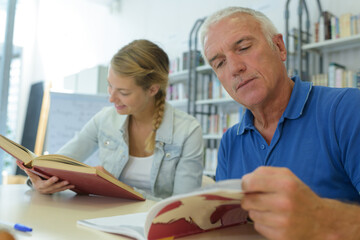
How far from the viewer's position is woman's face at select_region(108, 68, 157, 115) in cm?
160

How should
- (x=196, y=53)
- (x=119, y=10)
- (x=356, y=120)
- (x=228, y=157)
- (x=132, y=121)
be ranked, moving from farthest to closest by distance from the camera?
(x=119, y=10), (x=196, y=53), (x=132, y=121), (x=228, y=157), (x=356, y=120)

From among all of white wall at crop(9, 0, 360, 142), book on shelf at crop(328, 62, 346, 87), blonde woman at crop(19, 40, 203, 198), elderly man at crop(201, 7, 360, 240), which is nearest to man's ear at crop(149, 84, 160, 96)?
blonde woman at crop(19, 40, 203, 198)

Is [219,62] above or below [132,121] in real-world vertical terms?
above

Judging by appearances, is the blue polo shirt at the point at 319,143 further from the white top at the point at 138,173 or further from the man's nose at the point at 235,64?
the white top at the point at 138,173

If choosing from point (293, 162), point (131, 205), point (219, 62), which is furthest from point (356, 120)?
point (131, 205)

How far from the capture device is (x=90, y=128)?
1691mm

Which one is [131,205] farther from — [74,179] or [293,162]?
[293,162]

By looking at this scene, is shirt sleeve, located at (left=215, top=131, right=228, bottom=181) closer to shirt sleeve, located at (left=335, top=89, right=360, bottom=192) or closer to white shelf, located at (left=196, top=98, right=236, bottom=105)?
shirt sleeve, located at (left=335, top=89, right=360, bottom=192)

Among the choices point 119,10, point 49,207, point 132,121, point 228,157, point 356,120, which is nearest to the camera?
point 356,120

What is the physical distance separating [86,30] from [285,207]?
5951 millimetres

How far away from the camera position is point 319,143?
822 millimetres

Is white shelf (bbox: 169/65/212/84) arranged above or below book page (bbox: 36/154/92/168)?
above

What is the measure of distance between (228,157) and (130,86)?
2.49ft

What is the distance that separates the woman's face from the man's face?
708 mm
